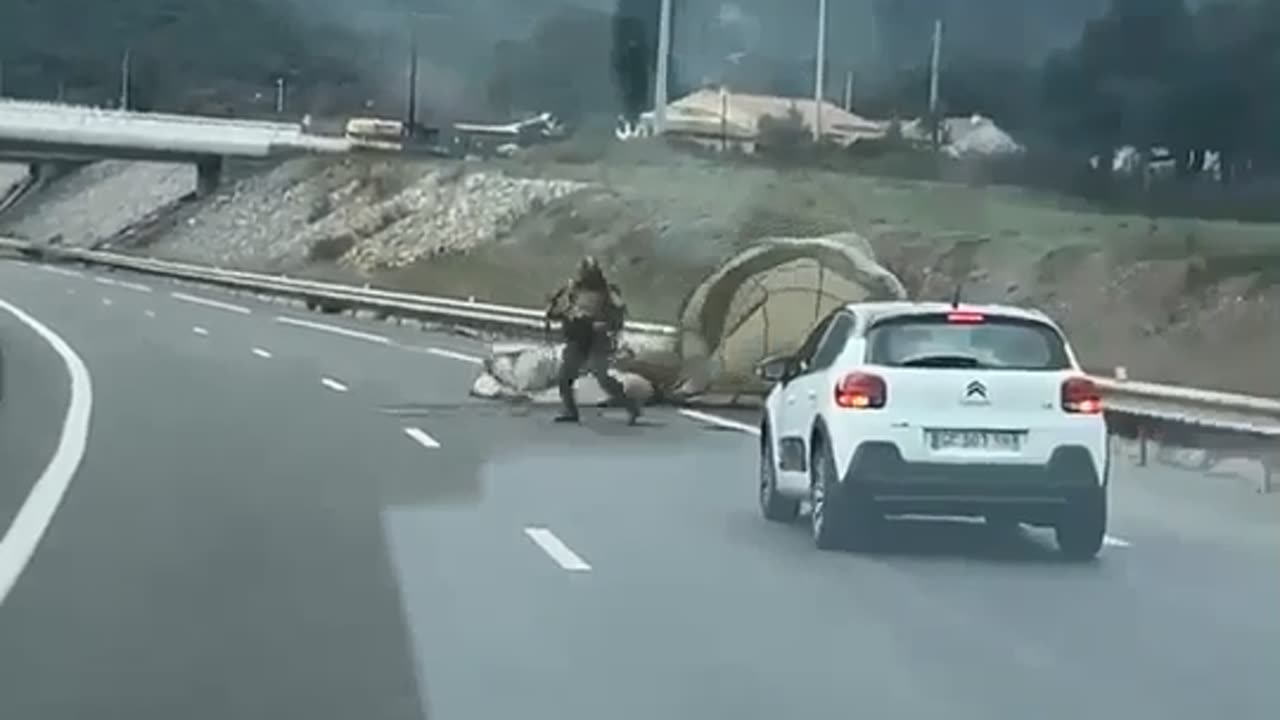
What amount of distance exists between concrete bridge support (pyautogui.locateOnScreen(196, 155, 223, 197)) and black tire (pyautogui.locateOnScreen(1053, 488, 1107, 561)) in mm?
67562

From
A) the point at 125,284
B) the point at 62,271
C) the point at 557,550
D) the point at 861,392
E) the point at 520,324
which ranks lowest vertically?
the point at 62,271

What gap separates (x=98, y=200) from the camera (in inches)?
3509

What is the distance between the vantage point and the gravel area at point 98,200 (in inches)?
3302

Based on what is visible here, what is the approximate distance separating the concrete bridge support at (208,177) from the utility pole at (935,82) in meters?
41.1

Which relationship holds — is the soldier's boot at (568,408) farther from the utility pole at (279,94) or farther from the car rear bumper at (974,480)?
A: the utility pole at (279,94)

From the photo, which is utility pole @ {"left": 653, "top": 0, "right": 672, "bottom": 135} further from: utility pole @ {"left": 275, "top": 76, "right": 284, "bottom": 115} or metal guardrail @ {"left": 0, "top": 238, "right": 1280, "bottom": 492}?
utility pole @ {"left": 275, "top": 76, "right": 284, "bottom": 115}

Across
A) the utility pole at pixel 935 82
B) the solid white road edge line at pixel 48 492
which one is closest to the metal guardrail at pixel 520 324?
the solid white road edge line at pixel 48 492

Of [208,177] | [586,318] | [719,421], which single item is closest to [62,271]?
[208,177]

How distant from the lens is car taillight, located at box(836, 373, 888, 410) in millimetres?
13992

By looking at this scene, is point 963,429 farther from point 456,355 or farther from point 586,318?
point 456,355

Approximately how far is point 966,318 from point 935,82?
28685 mm

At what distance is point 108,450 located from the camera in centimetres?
2025

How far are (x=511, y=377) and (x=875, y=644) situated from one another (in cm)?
1799

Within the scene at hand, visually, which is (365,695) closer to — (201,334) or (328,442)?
(328,442)
